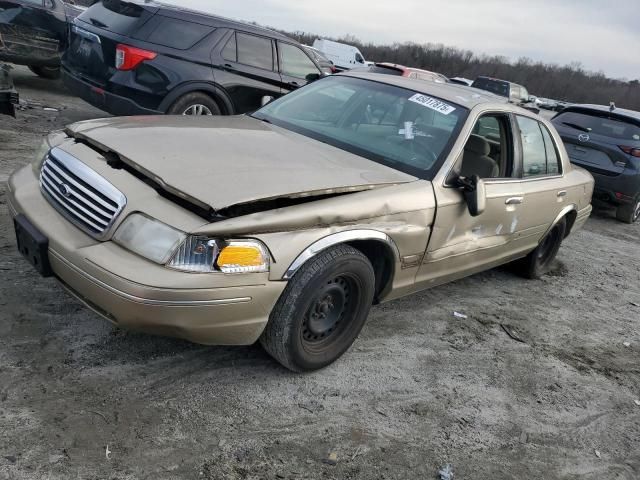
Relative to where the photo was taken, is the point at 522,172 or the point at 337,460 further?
the point at 522,172

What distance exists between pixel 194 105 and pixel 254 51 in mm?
1308

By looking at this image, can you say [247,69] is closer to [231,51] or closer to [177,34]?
[231,51]

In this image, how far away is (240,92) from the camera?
729 cm

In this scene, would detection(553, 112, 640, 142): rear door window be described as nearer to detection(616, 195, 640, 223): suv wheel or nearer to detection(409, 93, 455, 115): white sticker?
detection(616, 195, 640, 223): suv wheel

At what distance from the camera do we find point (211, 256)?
2436mm

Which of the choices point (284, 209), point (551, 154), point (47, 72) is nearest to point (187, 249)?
point (284, 209)

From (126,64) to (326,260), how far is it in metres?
4.79

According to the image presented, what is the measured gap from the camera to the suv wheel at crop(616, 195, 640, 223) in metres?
8.41

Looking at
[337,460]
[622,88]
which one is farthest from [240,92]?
[622,88]

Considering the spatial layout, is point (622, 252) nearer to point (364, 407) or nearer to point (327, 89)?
point (327, 89)

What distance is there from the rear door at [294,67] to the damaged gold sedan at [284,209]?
3.63m

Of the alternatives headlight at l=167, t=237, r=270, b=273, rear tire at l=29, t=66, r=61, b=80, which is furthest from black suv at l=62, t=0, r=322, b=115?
headlight at l=167, t=237, r=270, b=273

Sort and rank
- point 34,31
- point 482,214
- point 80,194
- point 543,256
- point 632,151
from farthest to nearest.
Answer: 1. point 34,31
2. point 632,151
3. point 543,256
4. point 482,214
5. point 80,194

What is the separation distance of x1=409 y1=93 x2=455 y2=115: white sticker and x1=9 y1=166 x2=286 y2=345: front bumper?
190 cm
